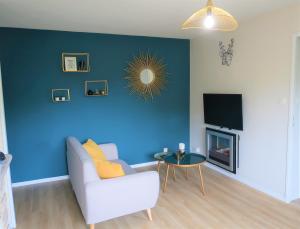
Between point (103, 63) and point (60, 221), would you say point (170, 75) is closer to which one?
point (103, 63)

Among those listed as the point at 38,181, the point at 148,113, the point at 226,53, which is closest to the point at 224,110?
the point at 226,53

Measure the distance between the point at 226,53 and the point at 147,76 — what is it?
1475mm

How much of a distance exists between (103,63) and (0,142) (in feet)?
7.32

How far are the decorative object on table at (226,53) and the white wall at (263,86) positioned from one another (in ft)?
0.26

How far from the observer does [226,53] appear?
3984 mm

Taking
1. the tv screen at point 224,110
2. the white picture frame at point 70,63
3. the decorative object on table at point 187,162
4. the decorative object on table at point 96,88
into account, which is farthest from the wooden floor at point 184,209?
the white picture frame at point 70,63

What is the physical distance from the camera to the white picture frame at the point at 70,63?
155 inches

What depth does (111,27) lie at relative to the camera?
12.4ft

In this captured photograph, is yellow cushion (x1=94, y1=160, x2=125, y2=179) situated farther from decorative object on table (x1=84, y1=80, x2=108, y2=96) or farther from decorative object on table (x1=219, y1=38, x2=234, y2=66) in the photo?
decorative object on table (x1=219, y1=38, x2=234, y2=66)

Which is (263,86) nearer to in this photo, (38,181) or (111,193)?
(111,193)

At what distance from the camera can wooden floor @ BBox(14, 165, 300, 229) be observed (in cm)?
275

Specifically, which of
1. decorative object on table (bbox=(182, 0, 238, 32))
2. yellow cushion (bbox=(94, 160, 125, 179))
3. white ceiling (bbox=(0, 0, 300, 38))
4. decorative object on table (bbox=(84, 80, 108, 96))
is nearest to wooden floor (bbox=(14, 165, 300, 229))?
yellow cushion (bbox=(94, 160, 125, 179))

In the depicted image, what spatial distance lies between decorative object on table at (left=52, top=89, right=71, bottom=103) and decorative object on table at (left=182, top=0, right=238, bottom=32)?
2677 millimetres

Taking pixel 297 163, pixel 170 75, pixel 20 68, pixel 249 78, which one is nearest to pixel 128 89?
pixel 170 75
